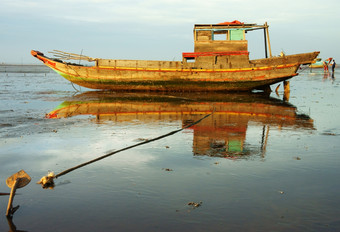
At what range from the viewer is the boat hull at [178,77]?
20.6 m

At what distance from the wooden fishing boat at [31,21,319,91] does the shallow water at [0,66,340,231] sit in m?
9.96

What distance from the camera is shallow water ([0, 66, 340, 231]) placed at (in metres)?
4.12

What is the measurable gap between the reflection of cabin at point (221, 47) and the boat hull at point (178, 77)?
39cm

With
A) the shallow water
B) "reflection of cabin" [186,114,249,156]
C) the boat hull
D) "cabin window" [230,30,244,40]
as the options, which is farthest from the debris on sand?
"cabin window" [230,30,244,40]

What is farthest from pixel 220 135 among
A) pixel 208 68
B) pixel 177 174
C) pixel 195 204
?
pixel 208 68

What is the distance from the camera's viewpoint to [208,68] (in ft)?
69.1

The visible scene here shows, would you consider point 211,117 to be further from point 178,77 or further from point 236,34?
point 236,34

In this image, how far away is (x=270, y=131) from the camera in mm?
9398

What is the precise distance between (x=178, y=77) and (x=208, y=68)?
6.34 ft

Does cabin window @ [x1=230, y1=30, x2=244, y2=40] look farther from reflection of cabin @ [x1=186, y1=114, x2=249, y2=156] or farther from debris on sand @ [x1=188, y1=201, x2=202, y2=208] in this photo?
debris on sand @ [x1=188, y1=201, x2=202, y2=208]

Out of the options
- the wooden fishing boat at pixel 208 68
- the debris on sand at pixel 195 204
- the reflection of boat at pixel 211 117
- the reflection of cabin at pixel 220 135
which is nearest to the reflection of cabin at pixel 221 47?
the wooden fishing boat at pixel 208 68

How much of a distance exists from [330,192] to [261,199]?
109cm

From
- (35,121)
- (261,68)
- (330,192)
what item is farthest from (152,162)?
(261,68)

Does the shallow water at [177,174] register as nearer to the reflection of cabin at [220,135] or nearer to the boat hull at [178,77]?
the reflection of cabin at [220,135]
